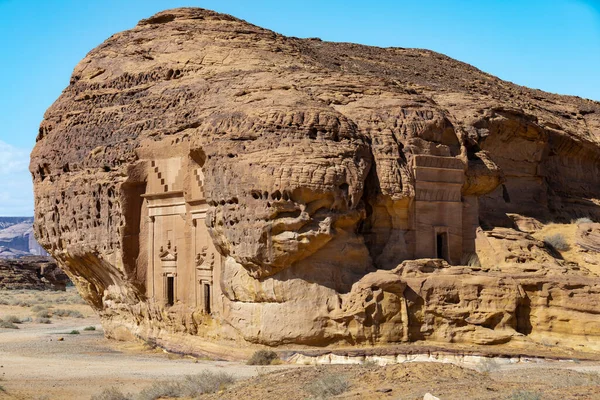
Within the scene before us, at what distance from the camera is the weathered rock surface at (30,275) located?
66.2m

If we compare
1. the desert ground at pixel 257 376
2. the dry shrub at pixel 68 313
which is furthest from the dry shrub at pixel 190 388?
the dry shrub at pixel 68 313

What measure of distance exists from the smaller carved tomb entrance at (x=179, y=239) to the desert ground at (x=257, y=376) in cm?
187

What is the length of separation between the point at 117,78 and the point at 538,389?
69.4 feet

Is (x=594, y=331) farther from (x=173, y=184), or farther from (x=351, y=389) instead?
(x=173, y=184)

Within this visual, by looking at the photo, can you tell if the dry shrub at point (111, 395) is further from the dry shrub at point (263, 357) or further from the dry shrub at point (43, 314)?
the dry shrub at point (43, 314)

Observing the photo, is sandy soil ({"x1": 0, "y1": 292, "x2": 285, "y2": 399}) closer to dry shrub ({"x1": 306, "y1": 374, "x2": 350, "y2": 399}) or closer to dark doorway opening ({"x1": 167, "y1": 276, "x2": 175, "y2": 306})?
dark doorway opening ({"x1": 167, "y1": 276, "x2": 175, "y2": 306})

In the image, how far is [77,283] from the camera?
1403 inches

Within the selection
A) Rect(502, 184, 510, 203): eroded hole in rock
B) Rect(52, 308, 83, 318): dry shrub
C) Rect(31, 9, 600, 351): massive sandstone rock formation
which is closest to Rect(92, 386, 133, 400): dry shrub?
Rect(31, 9, 600, 351): massive sandstone rock formation

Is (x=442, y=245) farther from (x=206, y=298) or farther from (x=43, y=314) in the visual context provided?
(x=43, y=314)

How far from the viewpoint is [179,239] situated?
2919 centimetres

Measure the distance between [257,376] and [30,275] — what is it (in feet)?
170

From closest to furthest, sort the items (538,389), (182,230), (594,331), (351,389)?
(538,389)
(351,389)
(594,331)
(182,230)

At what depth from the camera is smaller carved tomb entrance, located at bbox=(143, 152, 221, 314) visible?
27781 millimetres

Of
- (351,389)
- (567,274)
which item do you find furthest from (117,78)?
(351,389)
